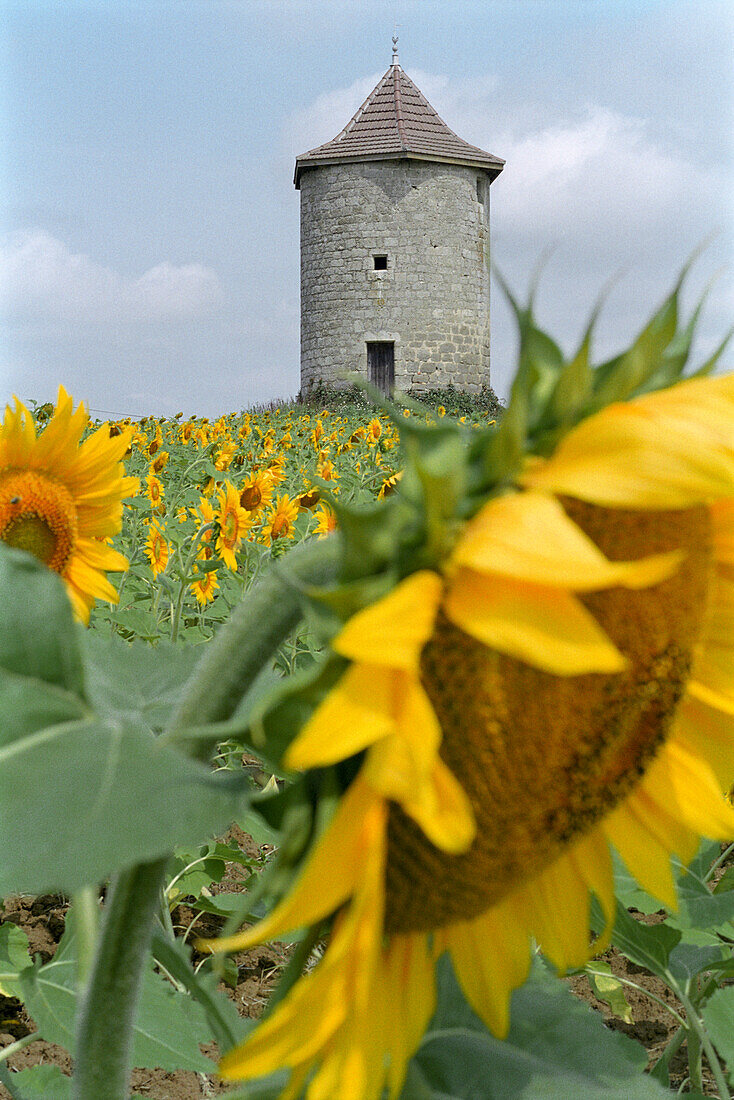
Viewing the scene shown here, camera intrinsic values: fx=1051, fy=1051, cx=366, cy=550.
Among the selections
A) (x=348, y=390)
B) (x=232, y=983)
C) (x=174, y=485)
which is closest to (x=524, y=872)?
(x=232, y=983)

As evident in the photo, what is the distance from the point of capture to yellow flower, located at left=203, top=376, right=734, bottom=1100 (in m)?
0.39

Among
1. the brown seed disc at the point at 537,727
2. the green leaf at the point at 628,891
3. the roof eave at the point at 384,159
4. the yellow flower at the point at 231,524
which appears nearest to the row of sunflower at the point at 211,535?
the yellow flower at the point at 231,524

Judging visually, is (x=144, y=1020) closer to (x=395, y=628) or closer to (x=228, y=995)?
(x=395, y=628)

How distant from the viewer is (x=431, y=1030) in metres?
0.60

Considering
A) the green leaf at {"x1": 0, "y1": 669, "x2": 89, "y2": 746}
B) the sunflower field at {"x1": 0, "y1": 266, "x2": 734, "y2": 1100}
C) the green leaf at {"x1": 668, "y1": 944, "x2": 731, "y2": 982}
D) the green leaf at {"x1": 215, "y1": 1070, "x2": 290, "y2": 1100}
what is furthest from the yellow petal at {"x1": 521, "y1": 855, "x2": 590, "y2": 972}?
the green leaf at {"x1": 668, "y1": 944, "x2": 731, "y2": 982}

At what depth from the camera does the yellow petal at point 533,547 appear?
15.4 inches

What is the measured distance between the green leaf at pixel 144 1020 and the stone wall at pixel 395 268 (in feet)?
62.1

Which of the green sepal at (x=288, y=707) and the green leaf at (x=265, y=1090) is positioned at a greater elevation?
the green sepal at (x=288, y=707)

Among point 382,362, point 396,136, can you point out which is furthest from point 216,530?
point 396,136

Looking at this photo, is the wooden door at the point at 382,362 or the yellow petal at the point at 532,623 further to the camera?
the wooden door at the point at 382,362

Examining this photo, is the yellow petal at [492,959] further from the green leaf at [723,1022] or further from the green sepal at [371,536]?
the green leaf at [723,1022]

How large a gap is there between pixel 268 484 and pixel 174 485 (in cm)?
245

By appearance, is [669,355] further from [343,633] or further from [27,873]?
[27,873]

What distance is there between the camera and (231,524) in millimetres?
2898
